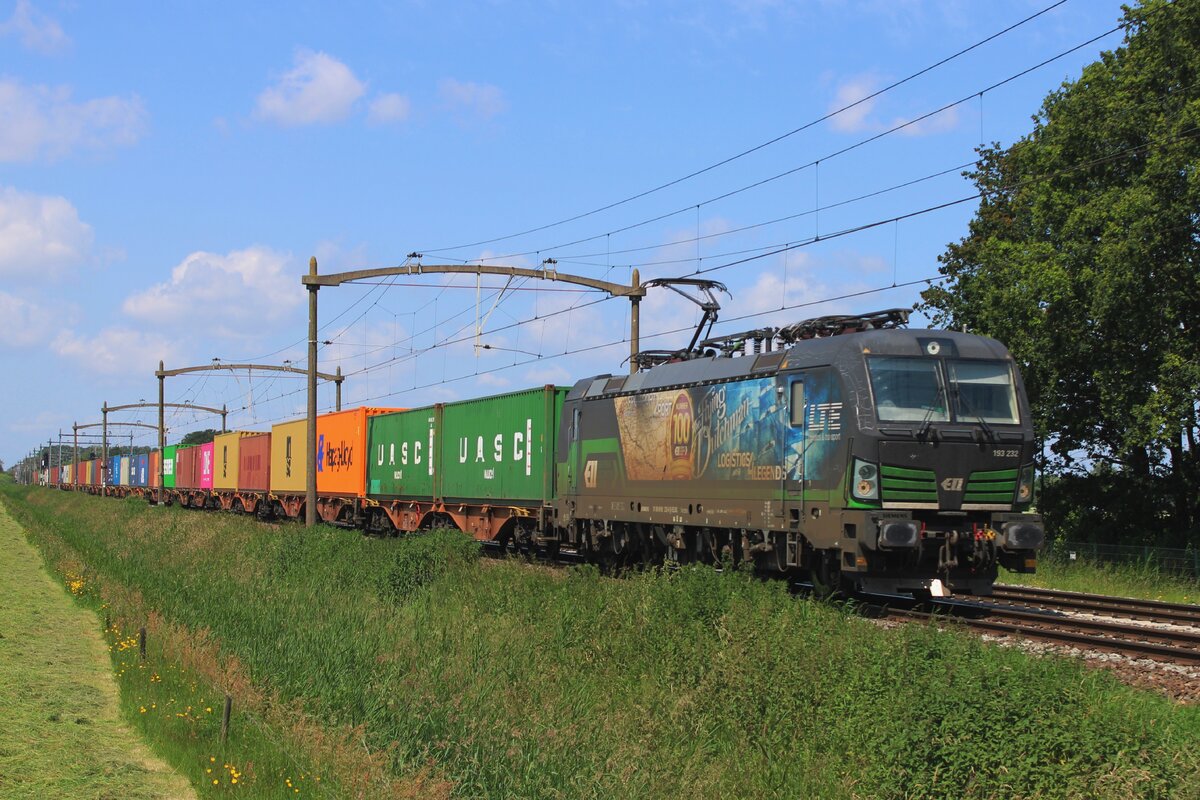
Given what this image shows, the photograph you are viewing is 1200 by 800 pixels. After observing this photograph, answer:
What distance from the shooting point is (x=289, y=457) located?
4075 centimetres

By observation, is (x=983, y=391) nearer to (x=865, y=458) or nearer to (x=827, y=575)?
(x=865, y=458)

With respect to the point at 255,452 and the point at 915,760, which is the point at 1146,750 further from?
the point at 255,452

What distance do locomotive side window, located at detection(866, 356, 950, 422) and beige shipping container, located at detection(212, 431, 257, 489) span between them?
37.0 metres

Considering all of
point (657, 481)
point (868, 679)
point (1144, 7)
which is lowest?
point (868, 679)

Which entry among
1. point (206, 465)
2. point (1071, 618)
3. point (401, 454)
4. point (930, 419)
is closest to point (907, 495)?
point (930, 419)

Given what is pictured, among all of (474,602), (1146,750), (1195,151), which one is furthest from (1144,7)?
(1146,750)

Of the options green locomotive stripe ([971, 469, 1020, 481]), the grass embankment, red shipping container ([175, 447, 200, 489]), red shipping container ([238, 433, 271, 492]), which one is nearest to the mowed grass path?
the grass embankment

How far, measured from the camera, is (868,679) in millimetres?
10008

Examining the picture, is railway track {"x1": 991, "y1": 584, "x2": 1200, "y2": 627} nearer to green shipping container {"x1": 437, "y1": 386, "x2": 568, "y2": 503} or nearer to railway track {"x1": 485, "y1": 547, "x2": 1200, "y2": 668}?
railway track {"x1": 485, "y1": 547, "x2": 1200, "y2": 668}

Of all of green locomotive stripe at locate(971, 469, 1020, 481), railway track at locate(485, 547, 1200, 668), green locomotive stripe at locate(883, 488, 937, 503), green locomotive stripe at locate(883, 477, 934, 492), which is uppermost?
green locomotive stripe at locate(971, 469, 1020, 481)

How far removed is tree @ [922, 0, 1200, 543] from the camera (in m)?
25.0

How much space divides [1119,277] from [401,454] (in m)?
18.8

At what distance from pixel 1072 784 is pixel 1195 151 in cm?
2056

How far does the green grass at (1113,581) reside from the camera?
21.0 m
